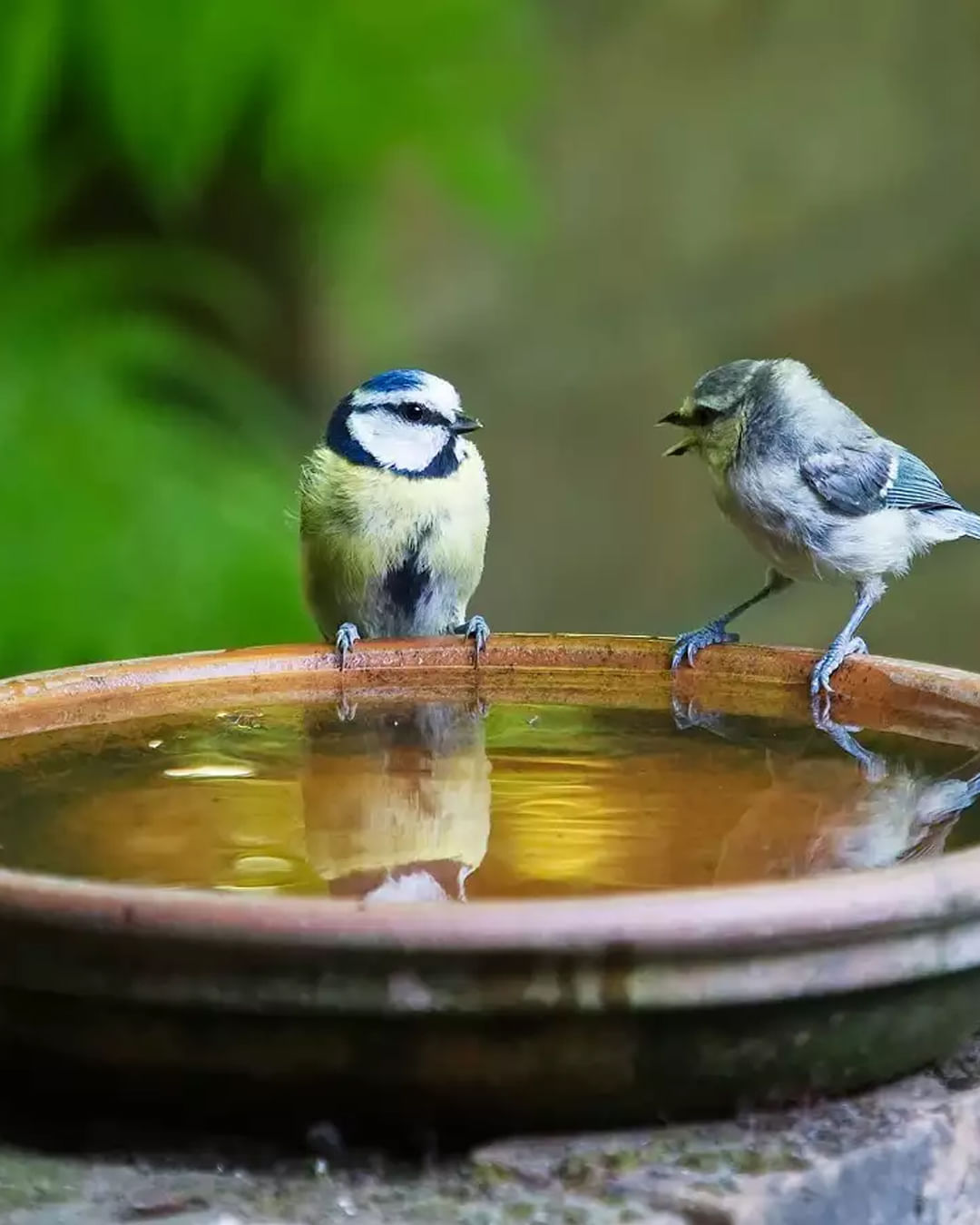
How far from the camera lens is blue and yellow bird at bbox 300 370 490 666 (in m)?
2.33

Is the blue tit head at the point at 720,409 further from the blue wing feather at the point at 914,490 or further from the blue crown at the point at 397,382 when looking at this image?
the blue crown at the point at 397,382

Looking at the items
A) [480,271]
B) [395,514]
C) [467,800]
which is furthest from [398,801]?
[480,271]

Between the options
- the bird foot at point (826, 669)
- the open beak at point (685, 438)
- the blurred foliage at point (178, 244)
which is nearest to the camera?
the bird foot at point (826, 669)

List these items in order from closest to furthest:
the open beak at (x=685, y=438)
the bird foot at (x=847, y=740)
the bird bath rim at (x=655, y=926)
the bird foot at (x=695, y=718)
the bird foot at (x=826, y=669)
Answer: the bird bath rim at (x=655, y=926), the bird foot at (x=847, y=740), the bird foot at (x=695, y=718), the bird foot at (x=826, y=669), the open beak at (x=685, y=438)

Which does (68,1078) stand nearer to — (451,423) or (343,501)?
(343,501)

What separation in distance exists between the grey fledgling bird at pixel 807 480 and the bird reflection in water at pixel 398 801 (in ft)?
1.99

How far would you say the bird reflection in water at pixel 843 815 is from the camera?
1271mm

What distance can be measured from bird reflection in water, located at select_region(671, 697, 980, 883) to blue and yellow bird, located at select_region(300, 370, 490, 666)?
726 mm

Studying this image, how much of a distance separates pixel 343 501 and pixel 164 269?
146cm

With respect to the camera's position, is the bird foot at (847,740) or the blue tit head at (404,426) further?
the blue tit head at (404,426)

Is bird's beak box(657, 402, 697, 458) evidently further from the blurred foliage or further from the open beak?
the blurred foliage

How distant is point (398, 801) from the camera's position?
1.50 m

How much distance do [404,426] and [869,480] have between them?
0.61 meters

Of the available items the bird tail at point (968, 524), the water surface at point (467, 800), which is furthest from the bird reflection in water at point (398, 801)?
the bird tail at point (968, 524)
